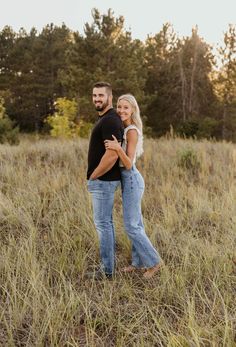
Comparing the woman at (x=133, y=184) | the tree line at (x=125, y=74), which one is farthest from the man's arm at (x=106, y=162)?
the tree line at (x=125, y=74)

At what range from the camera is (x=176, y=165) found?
8195 millimetres

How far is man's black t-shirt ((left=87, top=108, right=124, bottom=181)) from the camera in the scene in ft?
11.4

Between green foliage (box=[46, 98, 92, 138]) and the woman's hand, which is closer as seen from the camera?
the woman's hand

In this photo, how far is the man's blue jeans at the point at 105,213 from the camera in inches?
145

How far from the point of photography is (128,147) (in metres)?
3.65

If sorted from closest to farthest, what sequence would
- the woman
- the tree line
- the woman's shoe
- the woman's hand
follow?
the woman's hand → the woman → the woman's shoe → the tree line

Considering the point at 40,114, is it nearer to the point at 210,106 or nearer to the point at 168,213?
the point at 210,106

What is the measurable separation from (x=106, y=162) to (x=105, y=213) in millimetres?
527

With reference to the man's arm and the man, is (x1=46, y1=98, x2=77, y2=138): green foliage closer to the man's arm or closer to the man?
the man

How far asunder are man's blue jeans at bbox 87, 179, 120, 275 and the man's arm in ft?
0.41

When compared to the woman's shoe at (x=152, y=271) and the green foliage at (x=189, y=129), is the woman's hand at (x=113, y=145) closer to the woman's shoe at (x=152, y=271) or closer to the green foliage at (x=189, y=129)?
the woman's shoe at (x=152, y=271)

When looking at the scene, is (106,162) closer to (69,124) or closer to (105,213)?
(105,213)

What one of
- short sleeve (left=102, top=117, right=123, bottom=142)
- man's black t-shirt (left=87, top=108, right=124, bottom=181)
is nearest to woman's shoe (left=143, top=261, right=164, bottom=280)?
man's black t-shirt (left=87, top=108, right=124, bottom=181)

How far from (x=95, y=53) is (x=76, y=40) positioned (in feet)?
4.58
